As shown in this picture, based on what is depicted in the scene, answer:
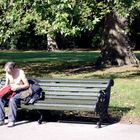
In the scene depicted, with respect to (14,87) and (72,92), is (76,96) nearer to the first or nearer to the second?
(72,92)

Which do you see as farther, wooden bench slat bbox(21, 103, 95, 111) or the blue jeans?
the blue jeans

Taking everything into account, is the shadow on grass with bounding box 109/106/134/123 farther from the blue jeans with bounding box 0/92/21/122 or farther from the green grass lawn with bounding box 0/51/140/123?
the blue jeans with bounding box 0/92/21/122

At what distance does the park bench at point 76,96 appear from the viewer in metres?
9.52

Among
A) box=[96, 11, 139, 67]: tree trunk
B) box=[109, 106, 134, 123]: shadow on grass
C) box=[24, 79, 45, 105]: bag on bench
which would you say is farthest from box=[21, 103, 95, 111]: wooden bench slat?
box=[96, 11, 139, 67]: tree trunk

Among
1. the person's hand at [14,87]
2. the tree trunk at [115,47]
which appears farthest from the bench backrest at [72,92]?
the tree trunk at [115,47]

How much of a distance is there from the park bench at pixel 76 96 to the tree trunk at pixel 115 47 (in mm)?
11367

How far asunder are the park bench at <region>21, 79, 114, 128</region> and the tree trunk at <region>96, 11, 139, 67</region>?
37.3 feet

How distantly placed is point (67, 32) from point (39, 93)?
8.47 ft

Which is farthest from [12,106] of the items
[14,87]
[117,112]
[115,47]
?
[115,47]

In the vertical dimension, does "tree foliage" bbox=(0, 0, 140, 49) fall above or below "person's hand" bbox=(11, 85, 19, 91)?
above

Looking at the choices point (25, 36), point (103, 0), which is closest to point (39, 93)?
point (103, 0)

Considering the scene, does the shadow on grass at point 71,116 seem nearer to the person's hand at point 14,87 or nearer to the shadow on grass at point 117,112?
the shadow on grass at point 117,112

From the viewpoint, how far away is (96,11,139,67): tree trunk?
21.8 m

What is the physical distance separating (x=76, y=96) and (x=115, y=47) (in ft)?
39.6
